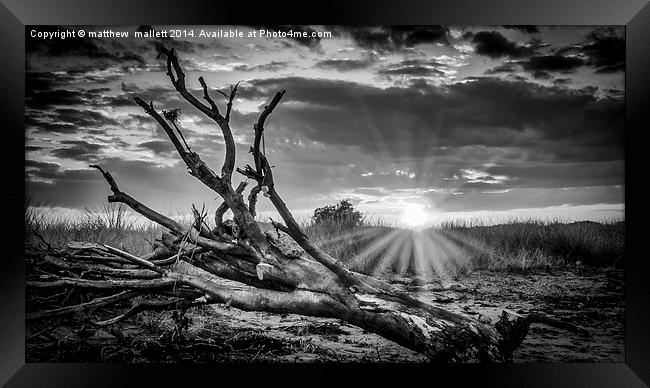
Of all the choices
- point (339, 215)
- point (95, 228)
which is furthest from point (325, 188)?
point (95, 228)

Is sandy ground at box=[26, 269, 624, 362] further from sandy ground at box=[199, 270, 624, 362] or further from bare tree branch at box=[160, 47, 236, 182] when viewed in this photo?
bare tree branch at box=[160, 47, 236, 182]

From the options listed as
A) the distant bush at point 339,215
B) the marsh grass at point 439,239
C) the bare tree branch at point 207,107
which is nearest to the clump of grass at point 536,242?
the marsh grass at point 439,239

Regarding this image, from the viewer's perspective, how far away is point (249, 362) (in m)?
3.56

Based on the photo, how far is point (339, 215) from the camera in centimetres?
372

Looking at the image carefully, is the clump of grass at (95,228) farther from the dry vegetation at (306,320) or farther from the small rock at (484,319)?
the small rock at (484,319)

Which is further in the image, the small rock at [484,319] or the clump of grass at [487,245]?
the clump of grass at [487,245]

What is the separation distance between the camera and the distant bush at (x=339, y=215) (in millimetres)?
3727

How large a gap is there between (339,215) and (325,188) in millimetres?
238

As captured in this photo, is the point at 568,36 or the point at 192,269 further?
the point at 192,269

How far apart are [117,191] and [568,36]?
3.59 meters

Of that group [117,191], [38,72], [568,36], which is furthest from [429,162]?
[38,72]

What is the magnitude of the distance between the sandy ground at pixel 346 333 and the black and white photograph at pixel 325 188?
0.01 metres

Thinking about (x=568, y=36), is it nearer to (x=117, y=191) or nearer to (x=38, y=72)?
(x=117, y=191)
